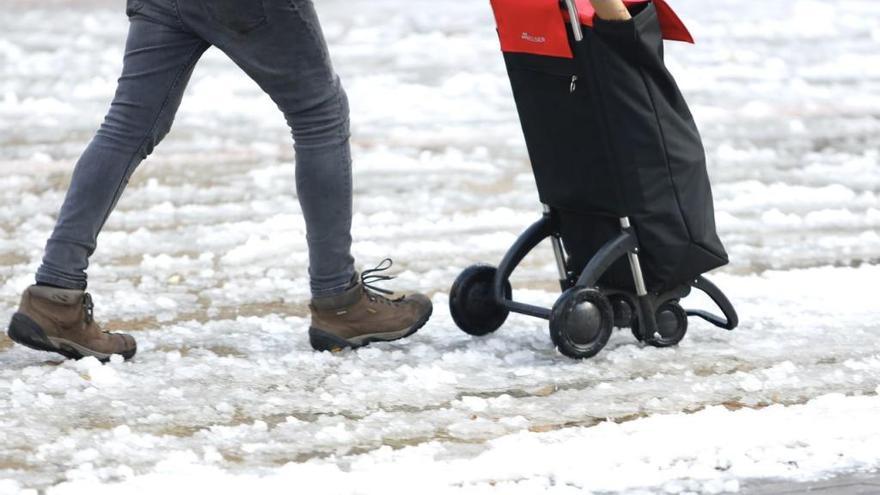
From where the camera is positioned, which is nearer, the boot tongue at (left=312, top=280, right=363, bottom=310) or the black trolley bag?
the black trolley bag

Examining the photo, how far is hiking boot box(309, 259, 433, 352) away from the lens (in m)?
4.89

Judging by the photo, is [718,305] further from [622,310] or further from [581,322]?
[581,322]

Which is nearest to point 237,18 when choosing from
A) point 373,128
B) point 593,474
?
point 593,474

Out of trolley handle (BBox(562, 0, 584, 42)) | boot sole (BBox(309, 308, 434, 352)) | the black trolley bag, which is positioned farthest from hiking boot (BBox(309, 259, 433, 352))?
trolley handle (BBox(562, 0, 584, 42))

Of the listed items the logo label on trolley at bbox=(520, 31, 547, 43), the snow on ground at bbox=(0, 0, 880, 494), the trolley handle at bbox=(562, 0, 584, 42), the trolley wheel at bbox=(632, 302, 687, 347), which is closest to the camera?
the snow on ground at bbox=(0, 0, 880, 494)

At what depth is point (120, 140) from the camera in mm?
4684

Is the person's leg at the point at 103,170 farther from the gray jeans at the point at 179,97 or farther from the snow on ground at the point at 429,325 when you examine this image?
the snow on ground at the point at 429,325

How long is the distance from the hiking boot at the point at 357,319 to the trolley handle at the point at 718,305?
0.87 meters

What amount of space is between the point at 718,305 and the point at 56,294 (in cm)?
204

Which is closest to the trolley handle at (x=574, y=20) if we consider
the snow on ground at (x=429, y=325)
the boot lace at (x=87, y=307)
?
the snow on ground at (x=429, y=325)

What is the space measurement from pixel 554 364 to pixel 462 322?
44cm

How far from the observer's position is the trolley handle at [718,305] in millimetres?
4938

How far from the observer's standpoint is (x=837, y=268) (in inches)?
240

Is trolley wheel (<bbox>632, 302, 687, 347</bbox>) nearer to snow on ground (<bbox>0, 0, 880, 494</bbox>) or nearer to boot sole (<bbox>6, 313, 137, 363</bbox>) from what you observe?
snow on ground (<bbox>0, 0, 880, 494</bbox>)
